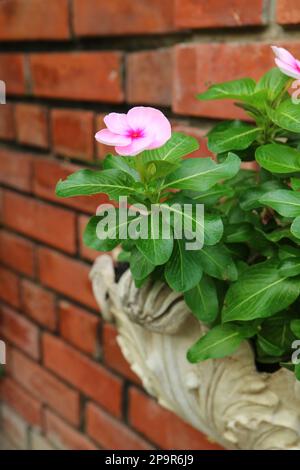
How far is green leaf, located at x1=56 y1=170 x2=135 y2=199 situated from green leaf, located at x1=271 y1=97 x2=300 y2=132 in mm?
115

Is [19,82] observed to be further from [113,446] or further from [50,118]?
[113,446]

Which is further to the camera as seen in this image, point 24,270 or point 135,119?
point 24,270

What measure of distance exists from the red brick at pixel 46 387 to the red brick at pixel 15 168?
366 mm

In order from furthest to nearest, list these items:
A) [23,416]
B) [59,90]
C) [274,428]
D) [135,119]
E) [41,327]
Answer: [23,416], [41,327], [59,90], [274,428], [135,119]

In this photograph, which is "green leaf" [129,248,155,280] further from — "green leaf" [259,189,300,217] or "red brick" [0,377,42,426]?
"red brick" [0,377,42,426]

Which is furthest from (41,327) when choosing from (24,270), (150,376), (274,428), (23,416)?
(274,428)

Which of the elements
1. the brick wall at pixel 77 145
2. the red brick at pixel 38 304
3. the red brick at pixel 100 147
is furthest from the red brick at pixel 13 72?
the red brick at pixel 38 304

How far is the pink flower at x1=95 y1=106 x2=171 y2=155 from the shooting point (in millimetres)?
350

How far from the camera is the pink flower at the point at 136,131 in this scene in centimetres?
35

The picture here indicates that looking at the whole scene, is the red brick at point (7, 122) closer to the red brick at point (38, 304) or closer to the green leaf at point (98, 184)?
the red brick at point (38, 304)

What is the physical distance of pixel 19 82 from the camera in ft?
3.36

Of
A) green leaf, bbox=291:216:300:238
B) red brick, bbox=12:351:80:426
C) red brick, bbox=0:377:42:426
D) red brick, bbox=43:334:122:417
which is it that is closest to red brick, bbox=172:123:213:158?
green leaf, bbox=291:216:300:238

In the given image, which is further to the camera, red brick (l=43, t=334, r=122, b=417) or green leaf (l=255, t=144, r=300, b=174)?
red brick (l=43, t=334, r=122, b=417)

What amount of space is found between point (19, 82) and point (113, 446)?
667mm
